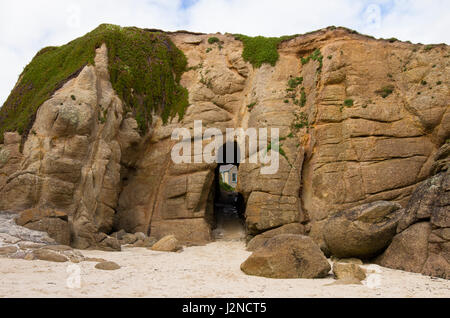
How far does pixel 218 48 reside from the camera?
21938mm

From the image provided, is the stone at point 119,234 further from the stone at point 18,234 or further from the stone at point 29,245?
the stone at point 29,245

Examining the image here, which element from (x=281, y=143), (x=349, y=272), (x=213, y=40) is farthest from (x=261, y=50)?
(x=349, y=272)

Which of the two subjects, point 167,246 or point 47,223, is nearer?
point 47,223

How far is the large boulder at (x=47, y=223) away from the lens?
12828 millimetres

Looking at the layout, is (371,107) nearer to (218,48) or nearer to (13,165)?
(218,48)

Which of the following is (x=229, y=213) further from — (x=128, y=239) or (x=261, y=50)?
(x=261, y=50)

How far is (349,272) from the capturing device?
9234 millimetres

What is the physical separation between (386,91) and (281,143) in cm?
549

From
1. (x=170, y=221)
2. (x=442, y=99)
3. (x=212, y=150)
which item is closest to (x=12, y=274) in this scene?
(x=170, y=221)

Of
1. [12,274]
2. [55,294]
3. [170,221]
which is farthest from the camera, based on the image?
[170,221]

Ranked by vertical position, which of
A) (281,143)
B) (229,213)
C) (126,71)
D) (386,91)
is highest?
(126,71)

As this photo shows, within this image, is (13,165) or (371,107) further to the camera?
(371,107)

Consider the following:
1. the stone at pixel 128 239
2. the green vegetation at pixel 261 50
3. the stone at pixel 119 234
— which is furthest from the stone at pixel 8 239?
the green vegetation at pixel 261 50

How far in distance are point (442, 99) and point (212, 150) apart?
1097 cm
